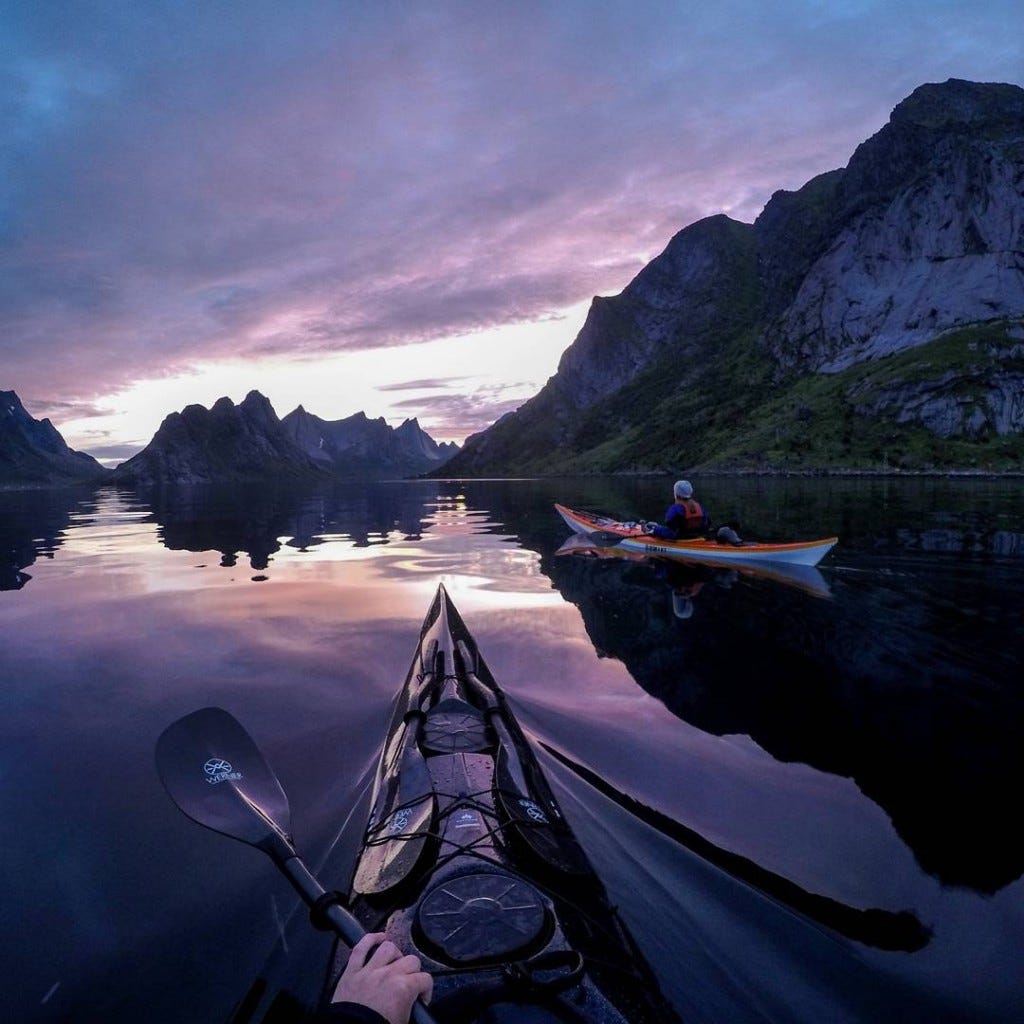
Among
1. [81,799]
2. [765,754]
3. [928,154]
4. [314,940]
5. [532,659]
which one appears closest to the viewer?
[314,940]

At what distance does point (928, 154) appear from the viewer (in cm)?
18138

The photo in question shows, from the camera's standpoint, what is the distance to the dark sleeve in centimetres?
234

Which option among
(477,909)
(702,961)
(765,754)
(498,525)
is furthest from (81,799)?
(498,525)

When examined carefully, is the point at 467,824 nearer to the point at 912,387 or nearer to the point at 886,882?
the point at 886,882

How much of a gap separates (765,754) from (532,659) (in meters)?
5.03

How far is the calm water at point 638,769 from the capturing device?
4445mm

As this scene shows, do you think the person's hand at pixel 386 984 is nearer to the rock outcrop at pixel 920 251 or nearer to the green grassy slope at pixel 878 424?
the green grassy slope at pixel 878 424

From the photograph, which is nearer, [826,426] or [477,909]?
[477,909]

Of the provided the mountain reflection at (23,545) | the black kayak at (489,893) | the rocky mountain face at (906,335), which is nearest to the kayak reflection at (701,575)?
the black kayak at (489,893)

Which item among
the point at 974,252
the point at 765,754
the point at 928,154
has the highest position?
the point at 928,154

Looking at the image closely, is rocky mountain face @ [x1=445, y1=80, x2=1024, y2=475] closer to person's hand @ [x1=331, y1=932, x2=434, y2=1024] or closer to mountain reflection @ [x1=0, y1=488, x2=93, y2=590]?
mountain reflection @ [x1=0, y1=488, x2=93, y2=590]

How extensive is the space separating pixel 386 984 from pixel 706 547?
66.4 ft

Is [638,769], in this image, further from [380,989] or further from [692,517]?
[692,517]

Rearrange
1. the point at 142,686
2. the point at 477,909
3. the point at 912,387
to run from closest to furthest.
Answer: the point at 477,909 < the point at 142,686 < the point at 912,387
